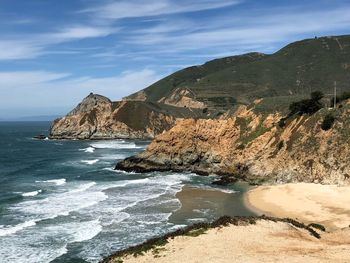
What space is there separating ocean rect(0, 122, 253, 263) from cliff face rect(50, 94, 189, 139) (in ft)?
233

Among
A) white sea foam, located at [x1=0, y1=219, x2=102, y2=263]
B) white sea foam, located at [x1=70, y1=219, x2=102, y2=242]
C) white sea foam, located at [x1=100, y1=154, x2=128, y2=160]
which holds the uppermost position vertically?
white sea foam, located at [x1=0, y1=219, x2=102, y2=263]

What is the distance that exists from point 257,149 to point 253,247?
131ft

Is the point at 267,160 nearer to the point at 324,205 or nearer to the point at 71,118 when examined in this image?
the point at 324,205

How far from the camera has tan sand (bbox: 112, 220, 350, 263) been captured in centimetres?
2820

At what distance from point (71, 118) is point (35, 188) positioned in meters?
98.0

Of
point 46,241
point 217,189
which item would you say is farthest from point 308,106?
point 46,241

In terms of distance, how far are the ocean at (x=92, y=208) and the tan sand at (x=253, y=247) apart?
693cm

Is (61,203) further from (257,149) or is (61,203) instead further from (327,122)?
(327,122)

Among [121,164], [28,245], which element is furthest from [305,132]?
[28,245]

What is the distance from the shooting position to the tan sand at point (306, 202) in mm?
44531

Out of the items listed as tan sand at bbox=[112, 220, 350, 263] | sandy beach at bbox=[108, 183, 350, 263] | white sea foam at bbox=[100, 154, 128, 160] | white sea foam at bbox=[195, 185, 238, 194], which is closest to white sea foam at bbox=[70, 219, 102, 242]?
sandy beach at bbox=[108, 183, 350, 263]

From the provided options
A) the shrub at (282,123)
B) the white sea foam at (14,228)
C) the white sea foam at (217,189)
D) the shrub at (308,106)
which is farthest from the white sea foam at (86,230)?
the shrub at (308,106)

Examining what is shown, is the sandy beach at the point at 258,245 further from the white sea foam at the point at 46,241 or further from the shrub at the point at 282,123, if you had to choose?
the shrub at the point at 282,123

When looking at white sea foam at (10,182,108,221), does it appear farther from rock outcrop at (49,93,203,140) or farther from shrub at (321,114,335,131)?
rock outcrop at (49,93,203,140)
